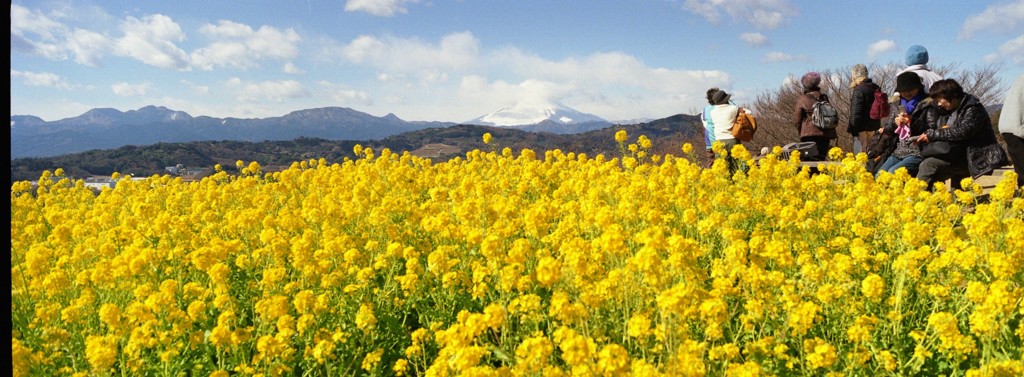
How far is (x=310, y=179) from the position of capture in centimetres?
984

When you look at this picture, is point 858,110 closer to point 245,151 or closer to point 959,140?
point 959,140

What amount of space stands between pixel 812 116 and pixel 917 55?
1771 millimetres

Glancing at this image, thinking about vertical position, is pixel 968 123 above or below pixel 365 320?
above

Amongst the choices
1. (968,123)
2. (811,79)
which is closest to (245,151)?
(811,79)

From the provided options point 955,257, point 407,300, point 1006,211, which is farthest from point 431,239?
point 1006,211

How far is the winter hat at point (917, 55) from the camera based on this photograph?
7945mm

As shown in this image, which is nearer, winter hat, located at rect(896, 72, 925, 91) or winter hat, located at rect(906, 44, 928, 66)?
winter hat, located at rect(896, 72, 925, 91)

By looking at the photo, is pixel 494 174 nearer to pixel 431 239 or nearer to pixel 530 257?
pixel 431 239

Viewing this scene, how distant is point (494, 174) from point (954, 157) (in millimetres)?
6030

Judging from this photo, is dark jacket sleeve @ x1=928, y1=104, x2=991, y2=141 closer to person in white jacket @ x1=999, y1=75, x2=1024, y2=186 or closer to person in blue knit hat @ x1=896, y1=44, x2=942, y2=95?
person in white jacket @ x1=999, y1=75, x2=1024, y2=186

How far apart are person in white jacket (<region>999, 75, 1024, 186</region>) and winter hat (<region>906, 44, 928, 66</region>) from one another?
2132 millimetres

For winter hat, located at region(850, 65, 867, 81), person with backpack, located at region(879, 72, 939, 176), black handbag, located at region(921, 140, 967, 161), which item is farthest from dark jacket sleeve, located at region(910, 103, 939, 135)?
winter hat, located at region(850, 65, 867, 81)

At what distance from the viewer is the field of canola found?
3006mm

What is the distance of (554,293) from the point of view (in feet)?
10.5
